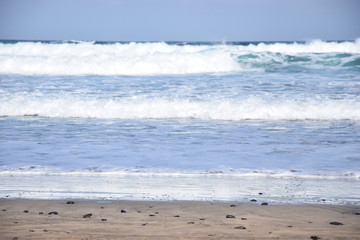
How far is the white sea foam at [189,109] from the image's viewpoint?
11.0m

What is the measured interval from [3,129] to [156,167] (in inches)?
167

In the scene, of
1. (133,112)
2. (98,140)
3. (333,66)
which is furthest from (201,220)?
(333,66)

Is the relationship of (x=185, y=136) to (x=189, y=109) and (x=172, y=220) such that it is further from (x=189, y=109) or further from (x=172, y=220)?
(x=172, y=220)

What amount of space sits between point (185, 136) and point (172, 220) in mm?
4390

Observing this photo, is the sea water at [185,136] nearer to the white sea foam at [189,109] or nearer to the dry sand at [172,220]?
the white sea foam at [189,109]

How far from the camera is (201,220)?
160 inches

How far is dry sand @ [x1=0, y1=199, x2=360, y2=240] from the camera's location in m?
3.64

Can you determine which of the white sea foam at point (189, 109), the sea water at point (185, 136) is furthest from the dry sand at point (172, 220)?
the white sea foam at point (189, 109)

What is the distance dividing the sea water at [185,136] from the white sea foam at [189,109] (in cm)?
2

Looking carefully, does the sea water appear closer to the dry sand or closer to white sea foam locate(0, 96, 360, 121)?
white sea foam locate(0, 96, 360, 121)

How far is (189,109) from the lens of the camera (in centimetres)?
1139

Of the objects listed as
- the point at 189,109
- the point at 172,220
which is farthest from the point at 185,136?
the point at 172,220

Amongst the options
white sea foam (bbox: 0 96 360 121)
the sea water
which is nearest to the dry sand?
the sea water

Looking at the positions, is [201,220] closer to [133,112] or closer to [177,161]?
[177,161]
